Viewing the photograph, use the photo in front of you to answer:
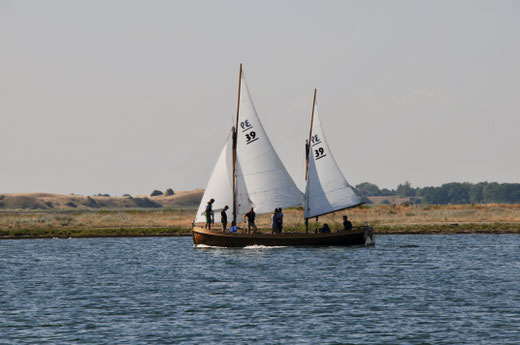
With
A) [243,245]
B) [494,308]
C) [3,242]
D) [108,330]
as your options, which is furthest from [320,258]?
[3,242]

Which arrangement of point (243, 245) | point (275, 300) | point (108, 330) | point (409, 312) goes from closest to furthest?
point (108, 330)
point (409, 312)
point (275, 300)
point (243, 245)

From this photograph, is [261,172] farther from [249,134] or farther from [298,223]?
[298,223]

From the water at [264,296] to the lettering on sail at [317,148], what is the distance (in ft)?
21.0

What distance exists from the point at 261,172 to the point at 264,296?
20.5m

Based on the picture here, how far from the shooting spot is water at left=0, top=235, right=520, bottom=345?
27.1m

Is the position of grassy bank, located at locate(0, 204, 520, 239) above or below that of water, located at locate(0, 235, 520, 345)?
above

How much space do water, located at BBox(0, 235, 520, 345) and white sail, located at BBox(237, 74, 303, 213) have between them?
136 inches

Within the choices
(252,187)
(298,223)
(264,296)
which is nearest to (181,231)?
(298,223)

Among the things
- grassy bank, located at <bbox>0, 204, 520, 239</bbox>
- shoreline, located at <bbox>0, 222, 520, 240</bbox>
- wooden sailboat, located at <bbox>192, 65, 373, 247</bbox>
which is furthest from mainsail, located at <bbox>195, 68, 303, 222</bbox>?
shoreline, located at <bbox>0, 222, 520, 240</bbox>

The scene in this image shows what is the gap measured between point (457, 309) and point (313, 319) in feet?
18.7

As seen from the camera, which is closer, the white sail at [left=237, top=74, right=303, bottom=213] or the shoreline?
the white sail at [left=237, top=74, right=303, bottom=213]

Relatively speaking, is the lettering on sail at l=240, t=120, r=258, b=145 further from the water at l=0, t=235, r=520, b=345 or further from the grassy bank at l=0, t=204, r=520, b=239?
the grassy bank at l=0, t=204, r=520, b=239

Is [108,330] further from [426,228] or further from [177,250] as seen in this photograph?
[426,228]

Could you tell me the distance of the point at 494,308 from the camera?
3158cm
